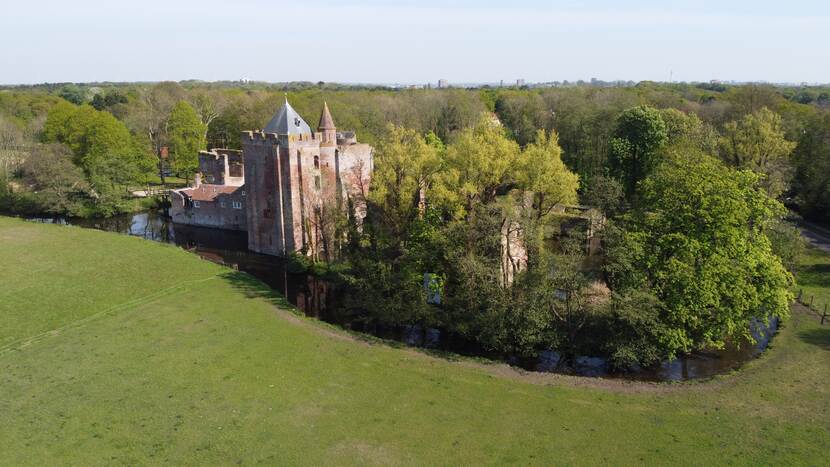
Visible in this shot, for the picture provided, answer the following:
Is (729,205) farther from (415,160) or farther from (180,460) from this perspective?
(180,460)

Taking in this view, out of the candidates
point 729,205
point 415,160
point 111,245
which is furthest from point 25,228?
point 729,205

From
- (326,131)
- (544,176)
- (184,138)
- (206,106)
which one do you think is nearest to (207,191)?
(326,131)

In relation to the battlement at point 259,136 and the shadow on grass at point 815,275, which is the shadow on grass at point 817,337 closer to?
the shadow on grass at point 815,275


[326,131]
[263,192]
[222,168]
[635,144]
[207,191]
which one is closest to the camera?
[263,192]

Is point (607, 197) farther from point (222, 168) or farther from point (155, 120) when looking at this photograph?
point (155, 120)

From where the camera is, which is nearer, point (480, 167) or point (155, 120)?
point (480, 167)

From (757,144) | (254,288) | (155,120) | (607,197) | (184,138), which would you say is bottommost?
(254,288)

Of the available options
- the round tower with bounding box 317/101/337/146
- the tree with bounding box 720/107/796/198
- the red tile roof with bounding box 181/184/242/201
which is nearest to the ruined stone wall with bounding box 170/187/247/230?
the red tile roof with bounding box 181/184/242/201

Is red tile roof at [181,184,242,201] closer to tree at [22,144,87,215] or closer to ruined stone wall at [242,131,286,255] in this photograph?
ruined stone wall at [242,131,286,255]
